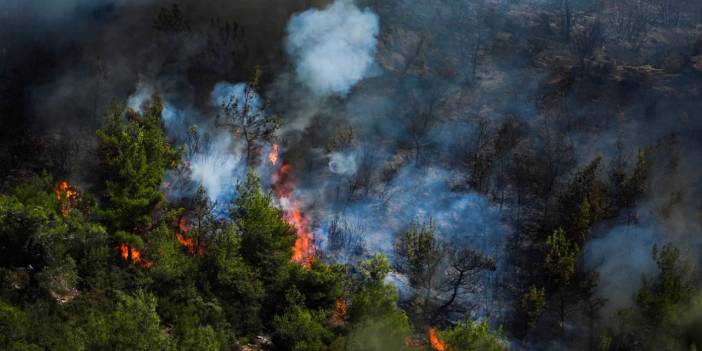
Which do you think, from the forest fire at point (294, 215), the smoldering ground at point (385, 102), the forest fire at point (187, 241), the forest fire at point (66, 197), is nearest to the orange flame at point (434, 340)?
the smoldering ground at point (385, 102)

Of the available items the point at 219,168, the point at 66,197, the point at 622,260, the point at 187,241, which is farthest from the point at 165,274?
the point at 622,260

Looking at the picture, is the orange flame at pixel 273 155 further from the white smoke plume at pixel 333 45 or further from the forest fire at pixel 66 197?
the forest fire at pixel 66 197

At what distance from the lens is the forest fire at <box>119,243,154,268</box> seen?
113 ft

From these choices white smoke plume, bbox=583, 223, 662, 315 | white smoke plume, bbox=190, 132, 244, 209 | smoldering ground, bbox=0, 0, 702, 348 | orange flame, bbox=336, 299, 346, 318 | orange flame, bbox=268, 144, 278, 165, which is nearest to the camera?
orange flame, bbox=336, 299, 346, 318

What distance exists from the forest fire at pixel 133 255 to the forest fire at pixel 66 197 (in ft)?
11.0

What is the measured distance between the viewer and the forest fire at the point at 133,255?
113ft

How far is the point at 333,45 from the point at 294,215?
599 inches

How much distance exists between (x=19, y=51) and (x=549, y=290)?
128 feet

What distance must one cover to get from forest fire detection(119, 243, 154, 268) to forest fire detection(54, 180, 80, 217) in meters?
3.35

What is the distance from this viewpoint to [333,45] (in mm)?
49969

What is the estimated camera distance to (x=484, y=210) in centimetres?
4194

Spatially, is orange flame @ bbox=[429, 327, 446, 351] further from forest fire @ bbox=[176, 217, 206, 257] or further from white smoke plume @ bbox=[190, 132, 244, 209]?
white smoke plume @ bbox=[190, 132, 244, 209]

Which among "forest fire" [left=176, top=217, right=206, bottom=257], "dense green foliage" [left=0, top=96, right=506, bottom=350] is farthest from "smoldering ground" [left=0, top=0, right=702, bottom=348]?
"dense green foliage" [left=0, top=96, right=506, bottom=350]

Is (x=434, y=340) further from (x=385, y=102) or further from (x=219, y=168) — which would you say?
(x=385, y=102)
